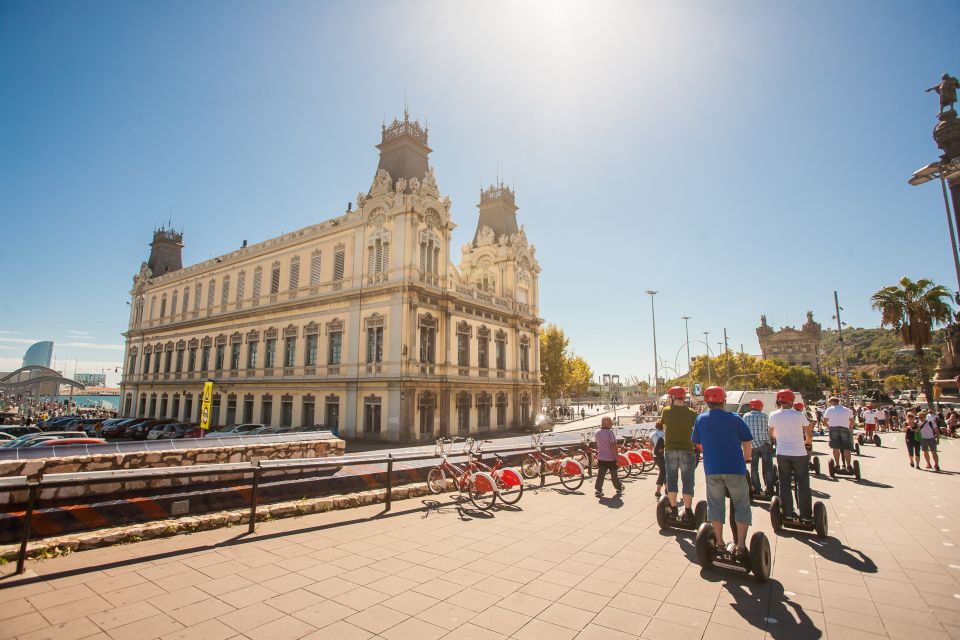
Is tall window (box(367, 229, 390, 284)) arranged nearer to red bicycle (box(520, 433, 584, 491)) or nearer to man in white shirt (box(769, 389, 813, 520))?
red bicycle (box(520, 433, 584, 491))

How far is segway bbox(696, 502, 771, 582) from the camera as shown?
5113 millimetres

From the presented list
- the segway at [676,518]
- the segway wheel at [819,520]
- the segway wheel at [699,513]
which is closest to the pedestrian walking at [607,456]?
the segway at [676,518]

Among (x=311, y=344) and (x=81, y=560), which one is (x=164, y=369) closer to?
(x=311, y=344)

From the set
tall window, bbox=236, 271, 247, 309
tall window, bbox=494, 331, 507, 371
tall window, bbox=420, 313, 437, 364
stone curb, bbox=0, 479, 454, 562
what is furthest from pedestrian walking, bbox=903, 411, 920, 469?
tall window, bbox=236, 271, 247, 309

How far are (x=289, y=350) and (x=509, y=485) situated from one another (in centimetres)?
2750

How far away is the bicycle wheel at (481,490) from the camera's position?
9.32m

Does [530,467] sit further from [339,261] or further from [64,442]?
[339,261]

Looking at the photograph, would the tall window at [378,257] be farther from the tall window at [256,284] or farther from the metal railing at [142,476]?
the metal railing at [142,476]

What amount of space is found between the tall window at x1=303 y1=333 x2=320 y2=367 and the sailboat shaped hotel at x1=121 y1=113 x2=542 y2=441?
0.11 m

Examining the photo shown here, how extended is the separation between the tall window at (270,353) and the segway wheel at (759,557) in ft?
111

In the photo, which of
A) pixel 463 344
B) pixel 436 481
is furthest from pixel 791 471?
pixel 463 344

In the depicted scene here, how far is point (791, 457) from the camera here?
731cm

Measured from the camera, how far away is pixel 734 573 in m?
5.48

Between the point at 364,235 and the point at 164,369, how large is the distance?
28.3 meters
